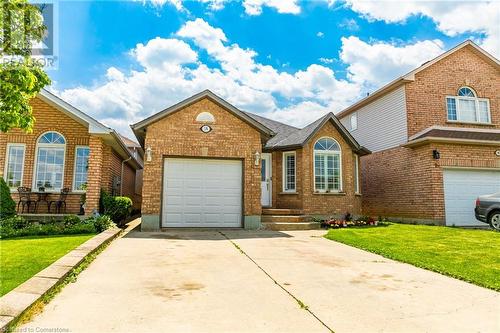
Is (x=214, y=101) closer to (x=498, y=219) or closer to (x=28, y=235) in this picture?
(x=28, y=235)

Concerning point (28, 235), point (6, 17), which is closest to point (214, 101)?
point (6, 17)

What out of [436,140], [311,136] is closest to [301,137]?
[311,136]

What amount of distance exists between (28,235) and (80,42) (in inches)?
230

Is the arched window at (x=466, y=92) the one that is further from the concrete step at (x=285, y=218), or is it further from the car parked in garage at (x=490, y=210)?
the concrete step at (x=285, y=218)

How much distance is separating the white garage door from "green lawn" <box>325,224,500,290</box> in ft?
12.1

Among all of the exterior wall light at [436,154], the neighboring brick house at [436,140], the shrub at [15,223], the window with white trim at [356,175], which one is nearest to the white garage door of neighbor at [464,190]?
the neighboring brick house at [436,140]

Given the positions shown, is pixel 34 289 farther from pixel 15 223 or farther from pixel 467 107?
pixel 467 107

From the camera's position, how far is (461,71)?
55.3 ft

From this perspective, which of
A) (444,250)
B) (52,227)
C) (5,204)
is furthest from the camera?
(5,204)

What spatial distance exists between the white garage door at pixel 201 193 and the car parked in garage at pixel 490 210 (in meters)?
8.99

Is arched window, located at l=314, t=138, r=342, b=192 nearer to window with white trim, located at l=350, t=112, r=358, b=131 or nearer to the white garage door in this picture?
the white garage door

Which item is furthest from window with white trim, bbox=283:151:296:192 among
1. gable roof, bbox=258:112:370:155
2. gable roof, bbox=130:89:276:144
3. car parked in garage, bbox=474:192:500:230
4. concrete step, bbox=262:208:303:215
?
car parked in garage, bbox=474:192:500:230

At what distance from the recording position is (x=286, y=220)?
527 inches

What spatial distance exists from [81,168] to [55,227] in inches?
129
